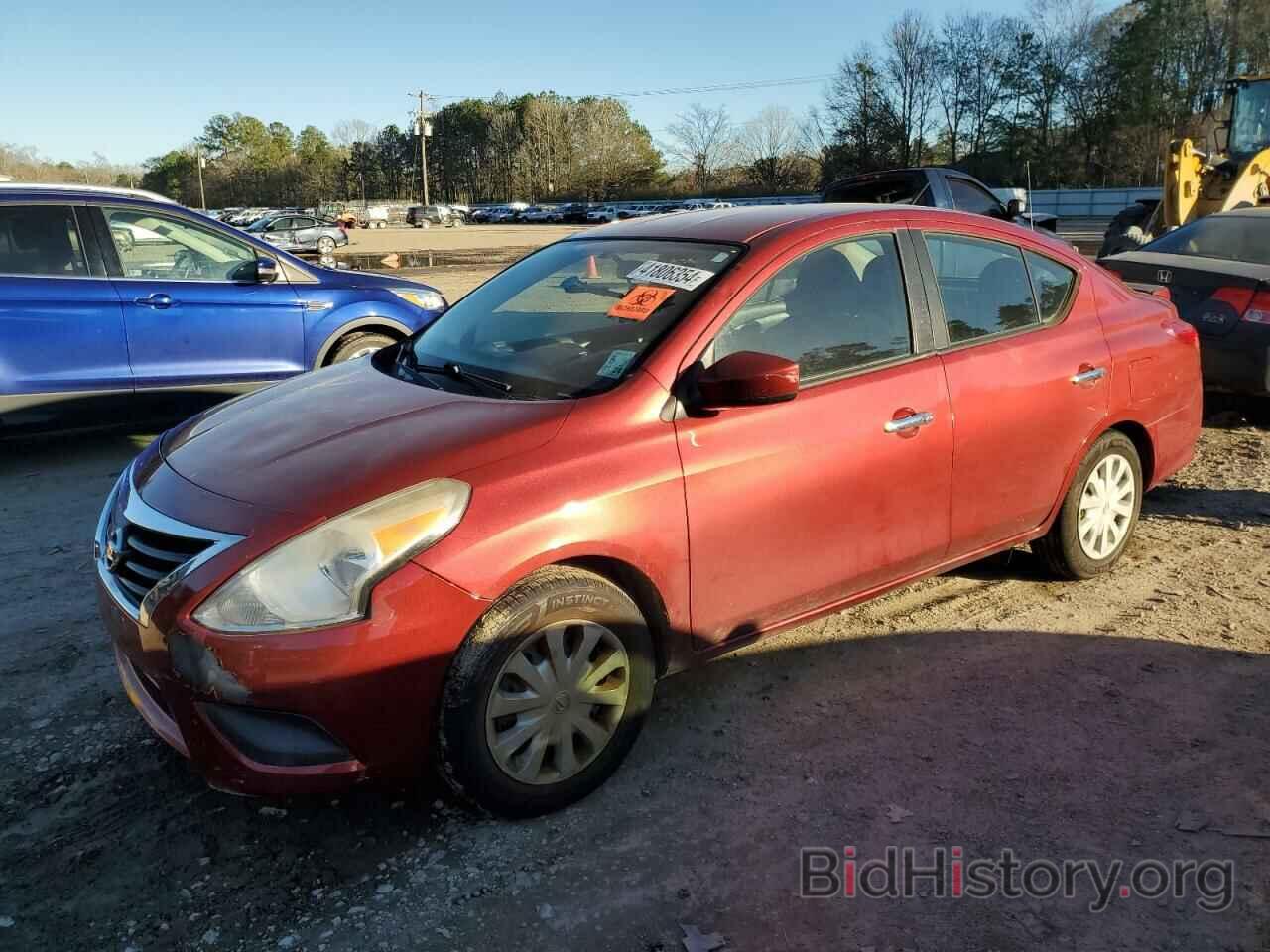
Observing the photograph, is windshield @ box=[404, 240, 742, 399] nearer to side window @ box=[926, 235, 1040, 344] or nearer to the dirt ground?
side window @ box=[926, 235, 1040, 344]

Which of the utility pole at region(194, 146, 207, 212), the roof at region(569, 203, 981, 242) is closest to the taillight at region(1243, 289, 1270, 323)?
the roof at region(569, 203, 981, 242)

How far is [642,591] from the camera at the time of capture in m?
2.96

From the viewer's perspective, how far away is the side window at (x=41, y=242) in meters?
6.13

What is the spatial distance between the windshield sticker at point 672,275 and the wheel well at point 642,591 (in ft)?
3.32

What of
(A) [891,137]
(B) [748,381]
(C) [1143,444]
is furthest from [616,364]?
(A) [891,137]

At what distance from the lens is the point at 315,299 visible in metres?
7.13

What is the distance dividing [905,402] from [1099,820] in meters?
1.48

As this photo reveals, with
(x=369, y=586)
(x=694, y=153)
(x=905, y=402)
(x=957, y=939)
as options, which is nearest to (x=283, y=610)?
(x=369, y=586)

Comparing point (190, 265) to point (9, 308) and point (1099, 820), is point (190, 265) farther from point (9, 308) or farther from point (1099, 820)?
point (1099, 820)

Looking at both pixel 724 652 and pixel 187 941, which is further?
pixel 724 652

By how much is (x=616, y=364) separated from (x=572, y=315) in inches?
21.0

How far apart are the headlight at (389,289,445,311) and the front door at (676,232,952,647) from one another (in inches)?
188

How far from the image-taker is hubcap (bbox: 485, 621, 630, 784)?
8.81 feet

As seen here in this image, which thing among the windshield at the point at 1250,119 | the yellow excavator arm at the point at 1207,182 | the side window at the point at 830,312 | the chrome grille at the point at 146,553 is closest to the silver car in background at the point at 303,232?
the windshield at the point at 1250,119
